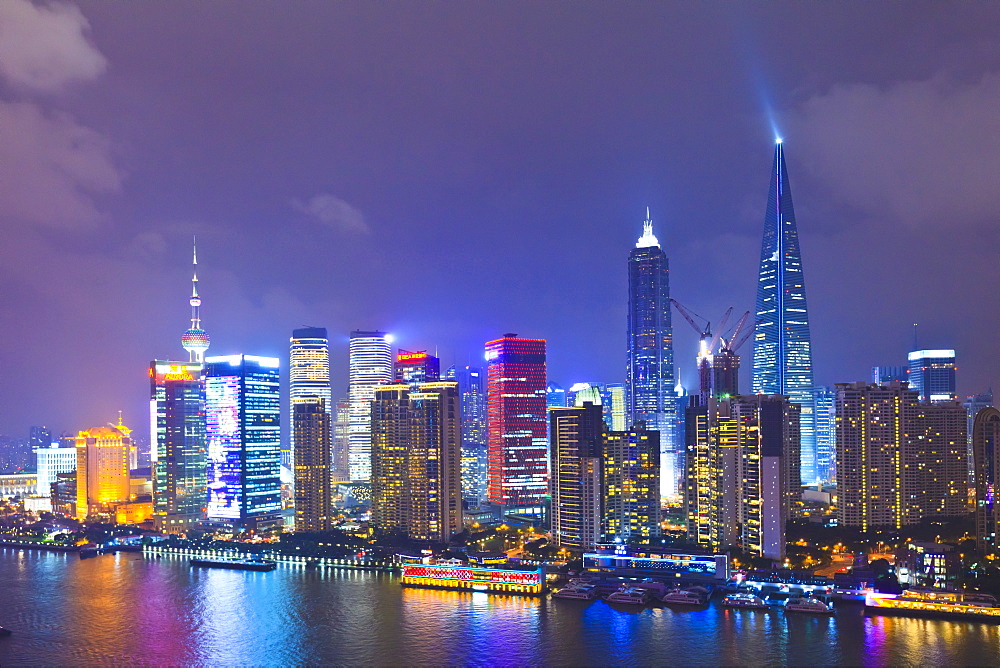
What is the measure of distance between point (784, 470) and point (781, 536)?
1.79 metres

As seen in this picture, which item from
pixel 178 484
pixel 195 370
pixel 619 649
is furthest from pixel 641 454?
pixel 195 370

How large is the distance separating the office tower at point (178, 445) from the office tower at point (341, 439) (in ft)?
60.2

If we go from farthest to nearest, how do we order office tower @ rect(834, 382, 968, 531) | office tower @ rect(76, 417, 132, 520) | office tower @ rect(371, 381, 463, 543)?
office tower @ rect(76, 417, 132, 520) < office tower @ rect(371, 381, 463, 543) < office tower @ rect(834, 382, 968, 531)

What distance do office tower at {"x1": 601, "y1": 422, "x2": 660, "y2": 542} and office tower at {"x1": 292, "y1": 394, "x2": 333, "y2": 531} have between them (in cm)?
1062

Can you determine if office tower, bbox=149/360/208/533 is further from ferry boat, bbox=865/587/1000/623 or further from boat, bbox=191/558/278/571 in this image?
ferry boat, bbox=865/587/1000/623

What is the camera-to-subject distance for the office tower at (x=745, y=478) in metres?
23.4

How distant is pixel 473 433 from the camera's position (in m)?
53.8

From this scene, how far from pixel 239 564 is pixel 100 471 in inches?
694

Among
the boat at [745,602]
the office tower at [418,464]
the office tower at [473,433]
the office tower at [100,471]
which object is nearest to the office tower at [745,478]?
the boat at [745,602]

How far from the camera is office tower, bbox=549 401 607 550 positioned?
26188mm

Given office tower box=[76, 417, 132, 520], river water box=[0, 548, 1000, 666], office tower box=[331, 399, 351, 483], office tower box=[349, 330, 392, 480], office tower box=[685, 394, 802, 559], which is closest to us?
river water box=[0, 548, 1000, 666]

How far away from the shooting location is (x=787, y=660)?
15289mm

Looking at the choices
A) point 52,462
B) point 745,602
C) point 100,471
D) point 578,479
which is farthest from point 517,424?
point 52,462

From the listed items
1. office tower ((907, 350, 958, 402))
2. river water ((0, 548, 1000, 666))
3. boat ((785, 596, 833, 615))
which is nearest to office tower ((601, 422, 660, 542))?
river water ((0, 548, 1000, 666))
